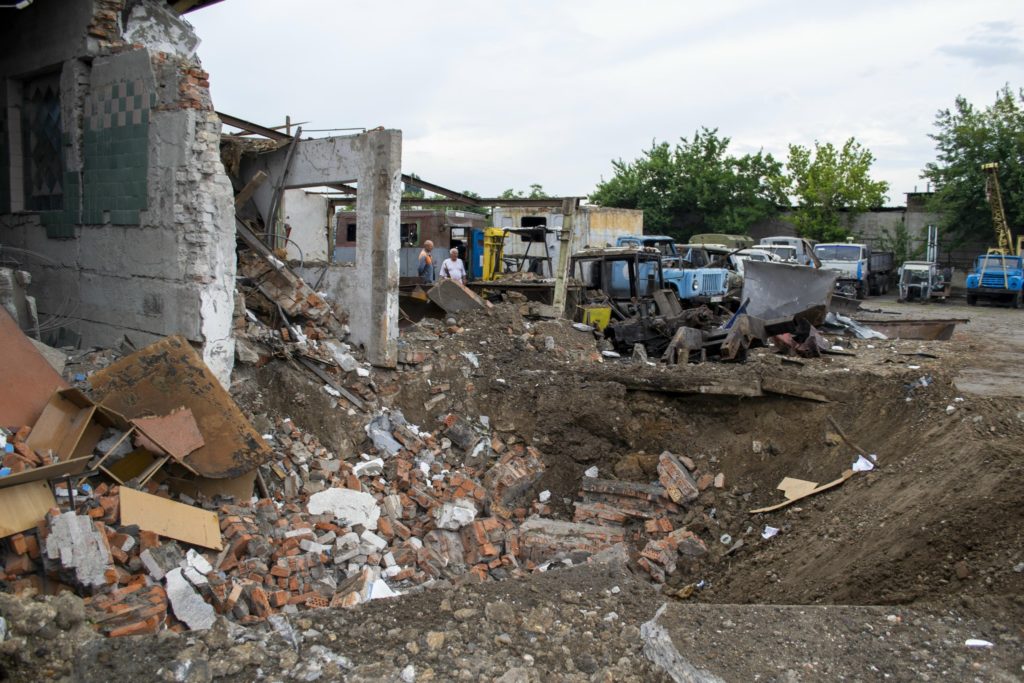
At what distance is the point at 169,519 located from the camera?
4875 millimetres

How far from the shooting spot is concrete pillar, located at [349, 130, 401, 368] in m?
8.27

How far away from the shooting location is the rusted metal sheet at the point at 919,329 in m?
13.5

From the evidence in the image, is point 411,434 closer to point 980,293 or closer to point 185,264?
point 185,264

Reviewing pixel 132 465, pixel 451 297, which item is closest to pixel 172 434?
pixel 132 465

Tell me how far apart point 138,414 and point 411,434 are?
2.91 m

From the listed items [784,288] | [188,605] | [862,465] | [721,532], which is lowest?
[721,532]

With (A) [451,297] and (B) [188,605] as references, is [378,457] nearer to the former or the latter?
(B) [188,605]

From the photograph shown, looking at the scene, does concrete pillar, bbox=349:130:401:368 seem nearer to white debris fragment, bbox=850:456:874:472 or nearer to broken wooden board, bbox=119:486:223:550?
broken wooden board, bbox=119:486:223:550

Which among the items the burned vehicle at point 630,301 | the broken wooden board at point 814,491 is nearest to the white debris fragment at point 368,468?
the broken wooden board at point 814,491

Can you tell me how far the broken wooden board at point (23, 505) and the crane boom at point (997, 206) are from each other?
27.5m

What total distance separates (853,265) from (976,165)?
7.41 meters

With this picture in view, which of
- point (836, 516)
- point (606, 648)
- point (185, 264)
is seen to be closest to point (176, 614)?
point (606, 648)

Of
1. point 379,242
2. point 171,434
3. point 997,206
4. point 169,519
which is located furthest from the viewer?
point 997,206

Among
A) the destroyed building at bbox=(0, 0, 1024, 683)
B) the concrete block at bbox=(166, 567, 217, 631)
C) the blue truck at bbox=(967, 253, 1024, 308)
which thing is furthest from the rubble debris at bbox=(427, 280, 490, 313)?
the blue truck at bbox=(967, 253, 1024, 308)
